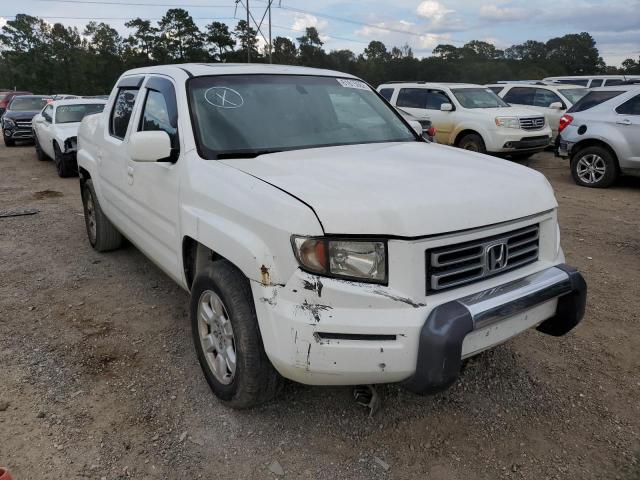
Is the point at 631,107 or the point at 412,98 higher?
the point at 412,98

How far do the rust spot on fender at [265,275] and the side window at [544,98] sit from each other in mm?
12908

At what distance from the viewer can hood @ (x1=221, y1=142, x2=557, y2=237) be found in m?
2.18

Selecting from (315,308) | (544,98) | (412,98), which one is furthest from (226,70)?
(544,98)

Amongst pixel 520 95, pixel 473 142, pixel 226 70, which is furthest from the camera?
pixel 520 95

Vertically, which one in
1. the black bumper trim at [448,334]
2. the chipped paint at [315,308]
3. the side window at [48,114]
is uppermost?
the side window at [48,114]

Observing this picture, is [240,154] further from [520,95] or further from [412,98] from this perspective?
[520,95]

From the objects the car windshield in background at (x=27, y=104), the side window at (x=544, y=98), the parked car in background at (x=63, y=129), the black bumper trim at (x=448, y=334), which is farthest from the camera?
the car windshield in background at (x=27, y=104)

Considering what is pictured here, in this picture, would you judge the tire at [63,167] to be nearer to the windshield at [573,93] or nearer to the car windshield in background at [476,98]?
the car windshield in background at [476,98]

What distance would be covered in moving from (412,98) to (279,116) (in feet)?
31.5

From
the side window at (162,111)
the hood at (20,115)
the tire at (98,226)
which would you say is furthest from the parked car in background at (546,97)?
the hood at (20,115)

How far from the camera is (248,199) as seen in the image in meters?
2.45

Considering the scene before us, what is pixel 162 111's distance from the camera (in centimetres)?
355

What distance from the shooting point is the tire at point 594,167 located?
860 cm

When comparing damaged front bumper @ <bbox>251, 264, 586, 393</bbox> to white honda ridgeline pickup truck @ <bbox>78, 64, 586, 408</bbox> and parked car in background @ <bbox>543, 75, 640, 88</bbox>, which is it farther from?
parked car in background @ <bbox>543, 75, 640, 88</bbox>
